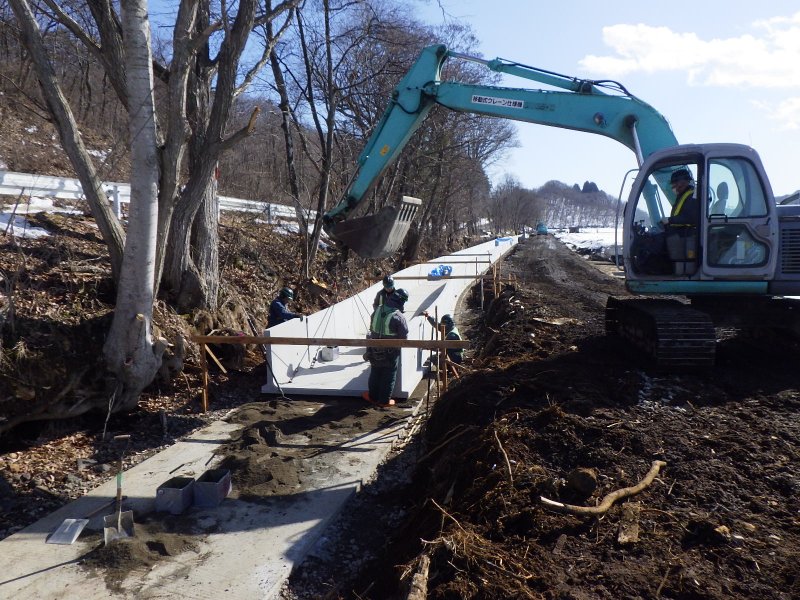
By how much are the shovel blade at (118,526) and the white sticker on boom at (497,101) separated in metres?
6.93

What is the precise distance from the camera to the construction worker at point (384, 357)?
26.1 ft

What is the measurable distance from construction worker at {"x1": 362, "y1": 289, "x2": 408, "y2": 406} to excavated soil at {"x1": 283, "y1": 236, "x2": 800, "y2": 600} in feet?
3.87

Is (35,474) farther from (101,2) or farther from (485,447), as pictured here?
(101,2)

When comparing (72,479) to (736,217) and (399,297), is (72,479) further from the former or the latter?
(736,217)

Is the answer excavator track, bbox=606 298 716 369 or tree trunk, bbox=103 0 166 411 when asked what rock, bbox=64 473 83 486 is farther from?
excavator track, bbox=606 298 716 369

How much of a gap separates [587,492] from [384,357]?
163 inches

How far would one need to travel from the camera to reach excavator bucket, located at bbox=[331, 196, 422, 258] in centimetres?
824

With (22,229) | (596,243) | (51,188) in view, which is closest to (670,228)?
(22,229)

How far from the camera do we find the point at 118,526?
14.9ft

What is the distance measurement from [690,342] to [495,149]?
33.9 m

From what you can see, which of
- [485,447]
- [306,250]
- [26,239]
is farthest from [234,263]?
[485,447]

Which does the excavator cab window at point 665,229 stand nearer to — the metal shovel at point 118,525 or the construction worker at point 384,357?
the construction worker at point 384,357

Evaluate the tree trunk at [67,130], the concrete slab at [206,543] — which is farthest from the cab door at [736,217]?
the tree trunk at [67,130]

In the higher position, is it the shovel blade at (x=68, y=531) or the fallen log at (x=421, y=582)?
the fallen log at (x=421, y=582)
